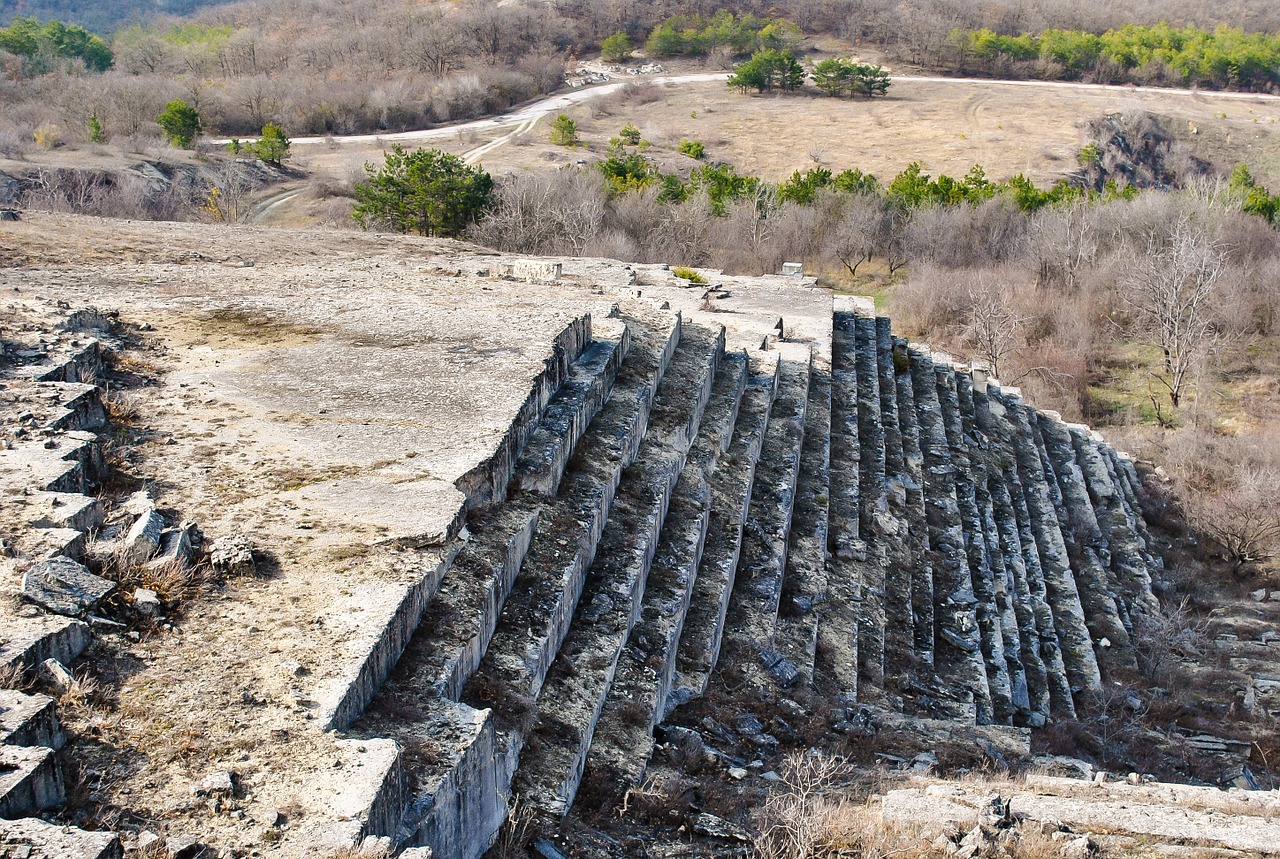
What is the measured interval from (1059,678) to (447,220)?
1829 cm

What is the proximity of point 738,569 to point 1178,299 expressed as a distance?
1821 cm

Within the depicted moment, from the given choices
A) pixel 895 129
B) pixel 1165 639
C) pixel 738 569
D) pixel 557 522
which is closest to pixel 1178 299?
pixel 1165 639

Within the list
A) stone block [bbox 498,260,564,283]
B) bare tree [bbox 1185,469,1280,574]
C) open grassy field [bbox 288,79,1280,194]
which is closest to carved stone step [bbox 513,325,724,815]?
stone block [bbox 498,260,564,283]

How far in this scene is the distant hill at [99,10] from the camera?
278 feet

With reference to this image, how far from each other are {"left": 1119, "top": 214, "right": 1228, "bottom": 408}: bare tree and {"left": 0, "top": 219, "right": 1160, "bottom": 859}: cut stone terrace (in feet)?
28.2

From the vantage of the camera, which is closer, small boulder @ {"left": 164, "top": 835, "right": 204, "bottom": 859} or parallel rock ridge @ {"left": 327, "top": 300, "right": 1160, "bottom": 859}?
small boulder @ {"left": 164, "top": 835, "right": 204, "bottom": 859}

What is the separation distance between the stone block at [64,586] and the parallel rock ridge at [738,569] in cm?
146

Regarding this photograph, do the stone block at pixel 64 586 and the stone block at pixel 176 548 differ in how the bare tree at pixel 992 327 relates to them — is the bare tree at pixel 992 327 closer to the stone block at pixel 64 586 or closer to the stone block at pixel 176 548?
the stone block at pixel 176 548

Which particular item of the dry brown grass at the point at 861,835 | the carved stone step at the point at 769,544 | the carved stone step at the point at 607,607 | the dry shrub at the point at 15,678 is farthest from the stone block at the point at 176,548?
the carved stone step at the point at 769,544

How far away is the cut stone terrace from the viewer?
489cm

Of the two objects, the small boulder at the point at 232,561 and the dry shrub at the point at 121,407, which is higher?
the dry shrub at the point at 121,407

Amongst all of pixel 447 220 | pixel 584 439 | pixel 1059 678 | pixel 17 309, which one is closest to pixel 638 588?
pixel 584 439

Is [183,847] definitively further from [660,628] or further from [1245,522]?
[1245,522]

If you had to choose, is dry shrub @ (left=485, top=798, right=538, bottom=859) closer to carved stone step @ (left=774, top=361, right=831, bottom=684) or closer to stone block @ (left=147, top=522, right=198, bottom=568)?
stone block @ (left=147, top=522, right=198, bottom=568)
